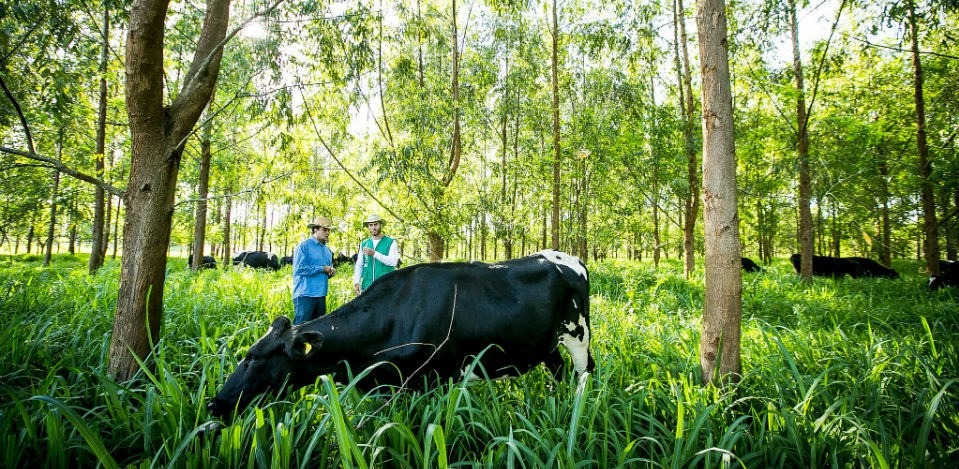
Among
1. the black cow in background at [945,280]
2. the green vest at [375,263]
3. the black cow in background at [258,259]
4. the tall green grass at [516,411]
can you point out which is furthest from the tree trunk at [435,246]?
the black cow in background at [258,259]

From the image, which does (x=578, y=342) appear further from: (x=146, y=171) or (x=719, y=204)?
(x=146, y=171)

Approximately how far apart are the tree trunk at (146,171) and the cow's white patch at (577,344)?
3663 millimetres

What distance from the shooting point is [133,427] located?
2.70 meters

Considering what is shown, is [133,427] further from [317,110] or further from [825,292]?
[825,292]

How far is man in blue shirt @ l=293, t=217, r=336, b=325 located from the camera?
5.33 meters

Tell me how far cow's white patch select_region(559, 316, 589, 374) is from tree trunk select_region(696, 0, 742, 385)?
1450 millimetres

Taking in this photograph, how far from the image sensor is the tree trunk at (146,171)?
10.6 ft

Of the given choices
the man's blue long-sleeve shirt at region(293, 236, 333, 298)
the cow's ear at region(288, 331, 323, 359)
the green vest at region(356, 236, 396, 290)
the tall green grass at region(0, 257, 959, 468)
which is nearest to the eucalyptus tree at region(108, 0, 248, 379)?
the tall green grass at region(0, 257, 959, 468)

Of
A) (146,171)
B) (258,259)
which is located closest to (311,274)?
(146,171)

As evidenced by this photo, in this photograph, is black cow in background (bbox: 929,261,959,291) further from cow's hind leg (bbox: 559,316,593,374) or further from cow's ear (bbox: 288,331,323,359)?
cow's ear (bbox: 288,331,323,359)

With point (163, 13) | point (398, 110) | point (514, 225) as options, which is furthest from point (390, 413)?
point (514, 225)

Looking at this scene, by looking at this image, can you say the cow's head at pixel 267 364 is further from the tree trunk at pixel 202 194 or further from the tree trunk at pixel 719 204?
the tree trunk at pixel 202 194

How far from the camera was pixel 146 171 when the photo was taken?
333cm

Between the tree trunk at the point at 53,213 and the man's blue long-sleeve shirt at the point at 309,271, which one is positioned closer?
the man's blue long-sleeve shirt at the point at 309,271
